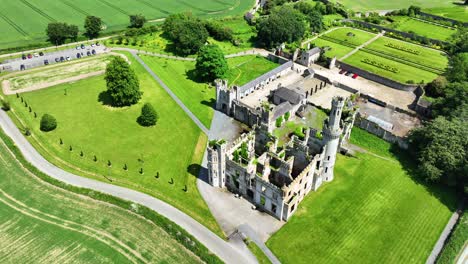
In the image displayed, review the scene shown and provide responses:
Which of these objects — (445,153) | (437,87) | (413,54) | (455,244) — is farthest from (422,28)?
(455,244)

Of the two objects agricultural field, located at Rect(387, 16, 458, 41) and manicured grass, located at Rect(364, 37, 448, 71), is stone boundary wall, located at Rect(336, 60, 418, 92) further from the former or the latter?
agricultural field, located at Rect(387, 16, 458, 41)

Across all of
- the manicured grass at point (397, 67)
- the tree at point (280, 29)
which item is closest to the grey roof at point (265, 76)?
the tree at point (280, 29)

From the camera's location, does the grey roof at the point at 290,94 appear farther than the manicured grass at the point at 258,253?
Yes

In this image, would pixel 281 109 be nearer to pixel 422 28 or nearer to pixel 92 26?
pixel 92 26

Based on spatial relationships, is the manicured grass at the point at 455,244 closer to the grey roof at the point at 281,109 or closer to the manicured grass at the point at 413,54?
the grey roof at the point at 281,109

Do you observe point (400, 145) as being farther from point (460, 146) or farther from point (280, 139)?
point (280, 139)

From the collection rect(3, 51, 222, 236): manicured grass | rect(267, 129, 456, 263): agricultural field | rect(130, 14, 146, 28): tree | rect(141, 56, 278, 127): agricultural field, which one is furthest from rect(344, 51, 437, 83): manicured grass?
rect(130, 14, 146, 28): tree
